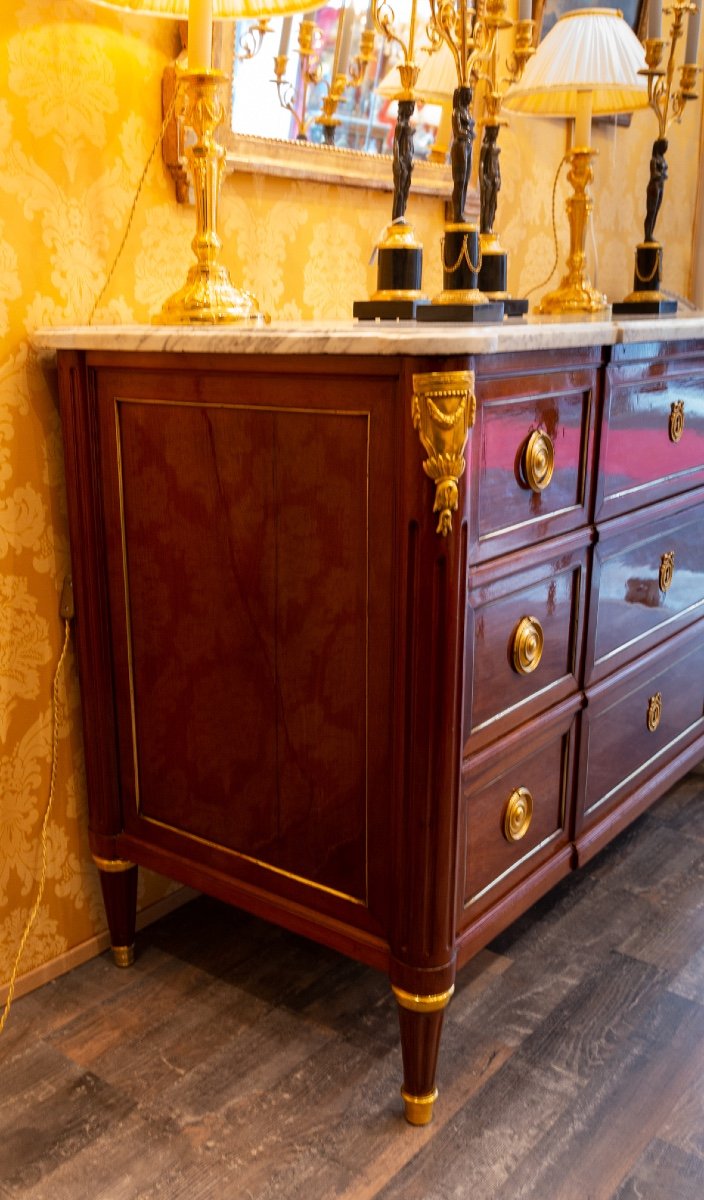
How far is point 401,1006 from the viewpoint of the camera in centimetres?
145

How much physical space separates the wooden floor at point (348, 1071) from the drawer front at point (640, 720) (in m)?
0.28

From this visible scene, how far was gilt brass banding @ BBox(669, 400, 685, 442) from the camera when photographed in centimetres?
186

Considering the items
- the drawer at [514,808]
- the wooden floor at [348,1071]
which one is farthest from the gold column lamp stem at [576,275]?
the wooden floor at [348,1071]

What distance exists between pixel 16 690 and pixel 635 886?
1260 mm

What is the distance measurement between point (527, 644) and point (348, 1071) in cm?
70

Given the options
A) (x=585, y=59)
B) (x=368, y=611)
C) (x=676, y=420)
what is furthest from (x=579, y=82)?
(x=368, y=611)

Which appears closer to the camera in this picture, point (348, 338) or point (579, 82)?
point (348, 338)

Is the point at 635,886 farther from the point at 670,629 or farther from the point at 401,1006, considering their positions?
the point at 401,1006

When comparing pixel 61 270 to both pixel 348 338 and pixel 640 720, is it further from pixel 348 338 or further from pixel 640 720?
pixel 640 720

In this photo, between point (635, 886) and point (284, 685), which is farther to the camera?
point (635, 886)

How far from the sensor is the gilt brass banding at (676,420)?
1.86m

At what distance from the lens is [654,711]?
2.03 m

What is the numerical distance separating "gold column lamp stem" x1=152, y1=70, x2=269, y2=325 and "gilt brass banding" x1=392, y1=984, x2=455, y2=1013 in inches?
39.6

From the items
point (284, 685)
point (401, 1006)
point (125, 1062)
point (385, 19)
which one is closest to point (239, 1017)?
point (125, 1062)
